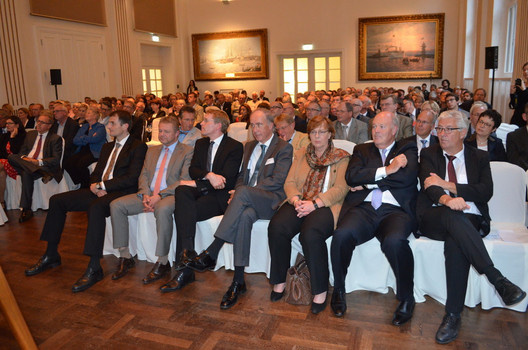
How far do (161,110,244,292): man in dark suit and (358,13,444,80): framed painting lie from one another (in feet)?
43.9

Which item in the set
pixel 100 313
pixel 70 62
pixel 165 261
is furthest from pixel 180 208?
pixel 70 62

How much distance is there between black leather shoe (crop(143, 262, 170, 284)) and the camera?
3.60 metres

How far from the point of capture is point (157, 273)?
3.64 meters

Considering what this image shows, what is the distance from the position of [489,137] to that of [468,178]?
1250 millimetres

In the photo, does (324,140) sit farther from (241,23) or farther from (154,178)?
(241,23)

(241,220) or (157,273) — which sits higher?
(241,220)

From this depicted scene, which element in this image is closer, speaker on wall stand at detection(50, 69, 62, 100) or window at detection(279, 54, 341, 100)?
speaker on wall stand at detection(50, 69, 62, 100)

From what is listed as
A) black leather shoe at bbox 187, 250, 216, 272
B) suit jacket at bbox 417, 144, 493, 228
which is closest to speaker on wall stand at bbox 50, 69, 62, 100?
black leather shoe at bbox 187, 250, 216, 272

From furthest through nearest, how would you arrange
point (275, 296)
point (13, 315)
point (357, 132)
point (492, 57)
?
point (492, 57), point (357, 132), point (275, 296), point (13, 315)

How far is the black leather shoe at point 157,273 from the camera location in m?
3.60

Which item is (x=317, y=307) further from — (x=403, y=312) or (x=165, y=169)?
(x=165, y=169)

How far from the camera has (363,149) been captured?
134 inches

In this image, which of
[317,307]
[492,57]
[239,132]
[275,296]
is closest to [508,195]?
[317,307]

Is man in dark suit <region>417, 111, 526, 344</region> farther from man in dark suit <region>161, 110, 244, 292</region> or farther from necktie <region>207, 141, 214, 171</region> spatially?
necktie <region>207, 141, 214, 171</region>
